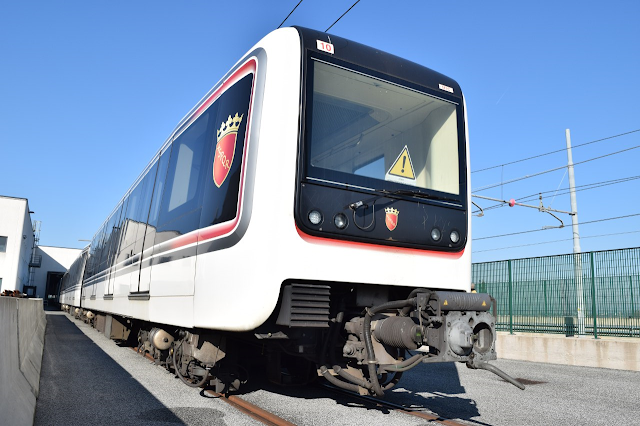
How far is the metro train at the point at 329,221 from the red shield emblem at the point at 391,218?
2 centimetres

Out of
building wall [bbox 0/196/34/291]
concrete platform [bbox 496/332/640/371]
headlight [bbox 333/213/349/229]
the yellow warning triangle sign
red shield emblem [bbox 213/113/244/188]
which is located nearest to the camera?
headlight [bbox 333/213/349/229]

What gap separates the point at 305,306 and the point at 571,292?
9.94m

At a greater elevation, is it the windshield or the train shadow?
the windshield

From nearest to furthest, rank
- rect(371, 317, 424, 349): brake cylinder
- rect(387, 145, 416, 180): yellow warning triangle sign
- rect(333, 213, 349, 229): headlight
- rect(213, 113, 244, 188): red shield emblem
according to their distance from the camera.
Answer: rect(371, 317, 424, 349): brake cylinder < rect(333, 213, 349, 229): headlight < rect(213, 113, 244, 188): red shield emblem < rect(387, 145, 416, 180): yellow warning triangle sign

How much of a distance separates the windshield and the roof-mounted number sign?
0.46 ft

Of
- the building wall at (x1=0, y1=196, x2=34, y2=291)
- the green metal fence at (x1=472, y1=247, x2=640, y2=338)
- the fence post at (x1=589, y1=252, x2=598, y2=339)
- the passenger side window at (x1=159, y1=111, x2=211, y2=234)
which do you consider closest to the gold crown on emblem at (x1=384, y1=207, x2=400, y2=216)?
the passenger side window at (x1=159, y1=111, x2=211, y2=234)

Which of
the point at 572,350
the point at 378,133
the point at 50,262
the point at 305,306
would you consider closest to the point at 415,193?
the point at 378,133

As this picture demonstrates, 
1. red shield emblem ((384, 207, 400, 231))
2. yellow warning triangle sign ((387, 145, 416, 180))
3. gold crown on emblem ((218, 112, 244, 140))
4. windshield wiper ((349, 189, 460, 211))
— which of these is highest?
gold crown on emblem ((218, 112, 244, 140))

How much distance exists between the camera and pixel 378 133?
15.7ft

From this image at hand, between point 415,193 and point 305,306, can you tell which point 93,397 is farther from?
point 415,193

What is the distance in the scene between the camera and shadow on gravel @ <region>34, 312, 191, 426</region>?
4.94 meters

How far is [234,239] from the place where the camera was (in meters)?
4.21

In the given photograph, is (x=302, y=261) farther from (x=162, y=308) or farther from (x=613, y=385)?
(x=613, y=385)

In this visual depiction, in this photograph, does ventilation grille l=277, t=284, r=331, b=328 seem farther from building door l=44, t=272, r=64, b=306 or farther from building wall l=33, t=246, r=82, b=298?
building door l=44, t=272, r=64, b=306
